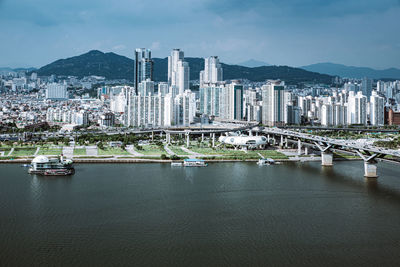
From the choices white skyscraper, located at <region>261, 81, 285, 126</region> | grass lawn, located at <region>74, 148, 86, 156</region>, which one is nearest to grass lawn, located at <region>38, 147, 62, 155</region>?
grass lawn, located at <region>74, 148, 86, 156</region>

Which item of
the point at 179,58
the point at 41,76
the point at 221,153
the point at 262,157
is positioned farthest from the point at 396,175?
the point at 41,76

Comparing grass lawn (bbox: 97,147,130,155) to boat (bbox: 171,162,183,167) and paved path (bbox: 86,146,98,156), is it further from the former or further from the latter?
boat (bbox: 171,162,183,167)

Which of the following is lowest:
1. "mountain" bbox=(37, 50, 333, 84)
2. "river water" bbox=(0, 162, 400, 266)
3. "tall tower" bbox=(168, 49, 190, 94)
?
"river water" bbox=(0, 162, 400, 266)

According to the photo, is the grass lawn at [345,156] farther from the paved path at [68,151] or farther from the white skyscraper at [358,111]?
the white skyscraper at [358,111]

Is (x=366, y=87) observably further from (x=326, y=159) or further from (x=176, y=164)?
(x=176, y=164)

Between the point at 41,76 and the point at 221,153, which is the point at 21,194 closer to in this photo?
the point at 221,153

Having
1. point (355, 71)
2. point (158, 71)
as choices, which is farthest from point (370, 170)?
point (355, 71)
